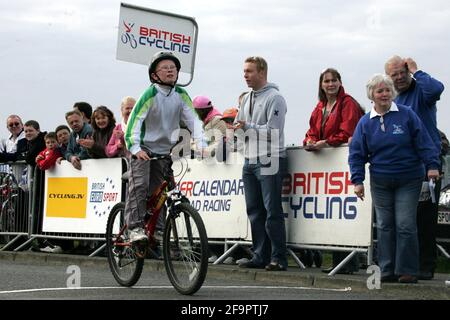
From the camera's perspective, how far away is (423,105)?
11.3m

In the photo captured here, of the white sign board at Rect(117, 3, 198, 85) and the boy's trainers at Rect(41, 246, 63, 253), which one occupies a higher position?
the white sign board at Rect(117, 3, 198, 85)

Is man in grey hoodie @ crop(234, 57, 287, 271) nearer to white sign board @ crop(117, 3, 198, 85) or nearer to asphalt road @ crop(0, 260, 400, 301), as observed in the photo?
asphalt road @ crop(0, 260, 400, 301)

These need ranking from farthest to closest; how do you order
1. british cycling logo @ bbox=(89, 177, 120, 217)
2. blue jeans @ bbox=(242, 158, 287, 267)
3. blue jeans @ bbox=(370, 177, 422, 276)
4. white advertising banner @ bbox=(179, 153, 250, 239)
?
1. british cycling logo @ bbox=(89, 177, 120, 217)
2. white advertising banner @ bbox=(179, 153, 250, 239)
3. blue jeans @ bbox=(242, 158, 287, 267)
4. blue jeans @ bbox=(370, 177, 422, 276)

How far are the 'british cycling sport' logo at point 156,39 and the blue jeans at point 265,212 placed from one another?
444 cm

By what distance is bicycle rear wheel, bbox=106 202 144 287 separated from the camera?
10688 millimetres

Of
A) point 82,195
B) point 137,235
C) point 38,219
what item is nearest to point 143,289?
point 137,235

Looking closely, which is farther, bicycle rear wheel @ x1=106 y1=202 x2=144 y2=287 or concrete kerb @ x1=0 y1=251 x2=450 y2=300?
bicycle rear wheel @ x1=106 y1=202 x2=144 y2=287

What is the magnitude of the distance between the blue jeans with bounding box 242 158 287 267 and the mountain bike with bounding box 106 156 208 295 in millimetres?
1993

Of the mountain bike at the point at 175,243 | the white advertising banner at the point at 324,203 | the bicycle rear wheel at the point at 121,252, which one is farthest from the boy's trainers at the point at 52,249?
the mountain bike at the point at 175,243

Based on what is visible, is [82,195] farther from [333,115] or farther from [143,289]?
[143,289]

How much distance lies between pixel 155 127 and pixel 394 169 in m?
2.25

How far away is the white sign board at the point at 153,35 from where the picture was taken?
16.5m

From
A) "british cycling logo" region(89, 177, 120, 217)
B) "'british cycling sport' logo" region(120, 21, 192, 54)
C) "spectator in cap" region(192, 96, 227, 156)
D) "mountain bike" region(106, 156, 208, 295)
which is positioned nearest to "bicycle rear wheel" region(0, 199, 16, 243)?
"british cycling logo" region(89, 177, 120, 217)
